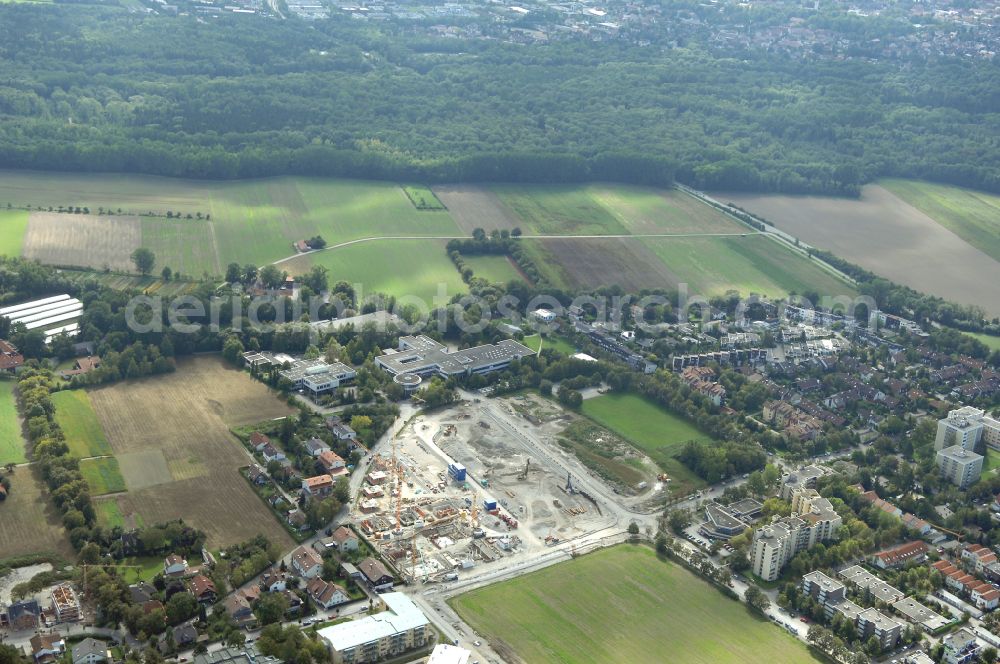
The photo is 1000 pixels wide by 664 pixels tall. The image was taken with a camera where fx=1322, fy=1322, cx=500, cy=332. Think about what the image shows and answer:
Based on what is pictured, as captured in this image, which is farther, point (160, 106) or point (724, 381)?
point (160, 106)

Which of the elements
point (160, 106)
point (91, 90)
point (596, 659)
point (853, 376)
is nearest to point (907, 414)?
point (853, 376)

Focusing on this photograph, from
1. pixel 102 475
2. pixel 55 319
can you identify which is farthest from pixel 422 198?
pixel 102 475

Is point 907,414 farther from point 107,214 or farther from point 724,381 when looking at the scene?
point 107,214

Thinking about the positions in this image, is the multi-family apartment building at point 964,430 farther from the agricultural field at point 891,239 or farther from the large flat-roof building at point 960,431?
the agricultural field at point 891,239

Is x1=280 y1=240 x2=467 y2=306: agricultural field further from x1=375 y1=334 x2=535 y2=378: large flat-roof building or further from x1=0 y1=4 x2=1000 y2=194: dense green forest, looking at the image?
x1=0 y1=4 x2=1000 y2=194: dense green forest

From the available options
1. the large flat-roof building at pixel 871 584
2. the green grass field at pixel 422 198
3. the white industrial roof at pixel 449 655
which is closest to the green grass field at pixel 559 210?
the green grass field at pixel 422 198

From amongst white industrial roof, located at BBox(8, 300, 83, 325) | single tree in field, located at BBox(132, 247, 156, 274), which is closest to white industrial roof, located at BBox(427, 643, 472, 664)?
white industrial roof, located at BBox(8, 300, 83, 325)

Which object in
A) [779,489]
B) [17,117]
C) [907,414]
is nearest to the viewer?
[779,489]
